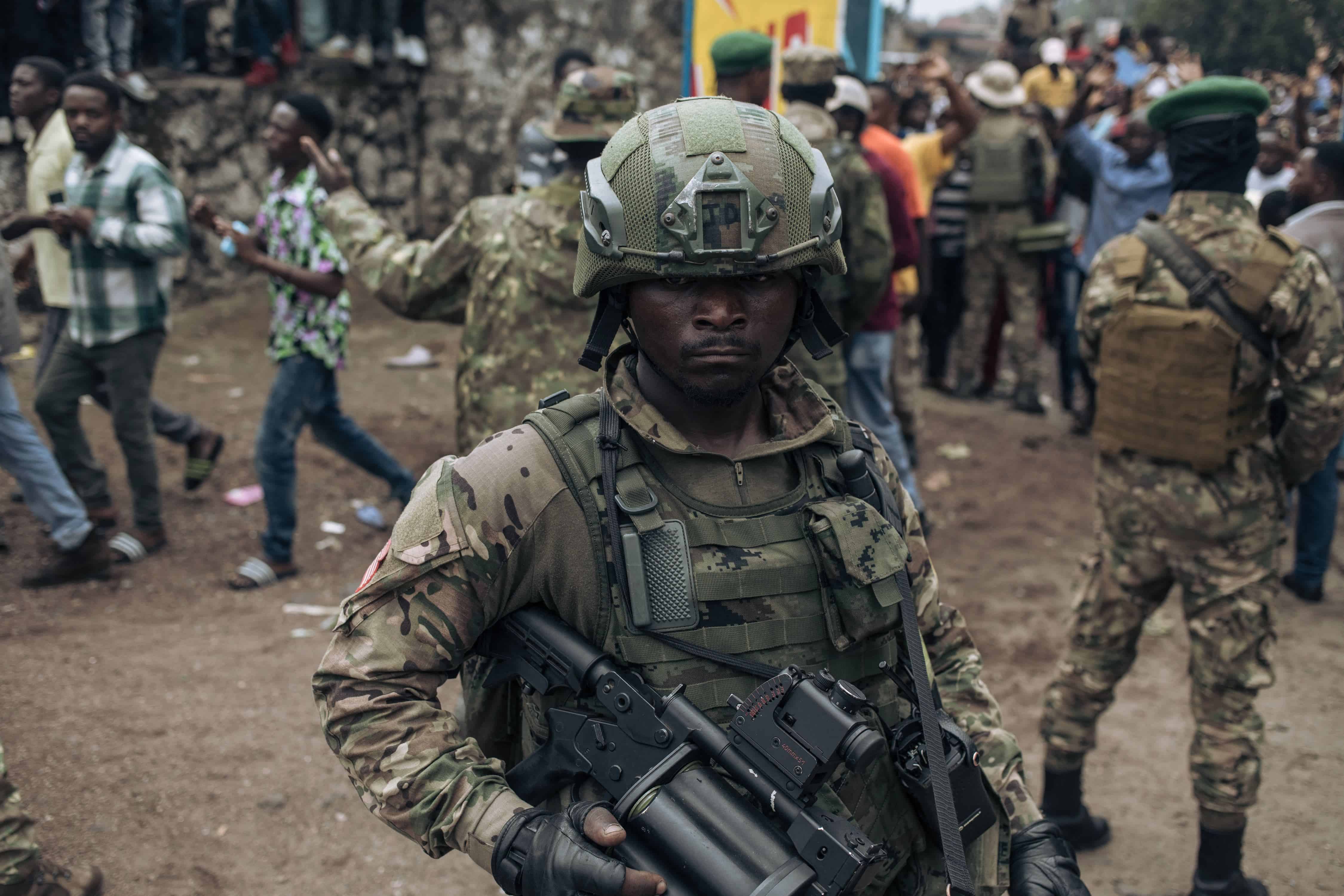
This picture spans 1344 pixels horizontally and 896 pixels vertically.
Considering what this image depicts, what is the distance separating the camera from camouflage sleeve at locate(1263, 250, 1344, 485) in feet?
11.1

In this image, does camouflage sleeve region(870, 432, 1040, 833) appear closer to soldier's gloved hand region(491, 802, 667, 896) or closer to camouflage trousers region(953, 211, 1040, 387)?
soldier's gloved hand region(491, 802, 667, 896)

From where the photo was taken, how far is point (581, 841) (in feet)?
5.26

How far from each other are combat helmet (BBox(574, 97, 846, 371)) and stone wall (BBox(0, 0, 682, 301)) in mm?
8252

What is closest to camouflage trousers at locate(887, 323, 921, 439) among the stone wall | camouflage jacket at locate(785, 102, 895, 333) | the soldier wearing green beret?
camouflage jacket at locate(785, 102, 895, 333)

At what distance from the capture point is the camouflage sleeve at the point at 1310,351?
11.1 ft

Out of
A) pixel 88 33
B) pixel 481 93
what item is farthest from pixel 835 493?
pixel 481 93

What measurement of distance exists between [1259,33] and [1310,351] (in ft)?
14.3

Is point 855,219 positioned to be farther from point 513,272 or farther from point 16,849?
point 16,849

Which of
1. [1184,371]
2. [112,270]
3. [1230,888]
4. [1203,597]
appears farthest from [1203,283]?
[112,270]

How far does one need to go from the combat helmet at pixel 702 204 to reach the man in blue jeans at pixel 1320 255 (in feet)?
13.9

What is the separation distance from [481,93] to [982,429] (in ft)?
18.5

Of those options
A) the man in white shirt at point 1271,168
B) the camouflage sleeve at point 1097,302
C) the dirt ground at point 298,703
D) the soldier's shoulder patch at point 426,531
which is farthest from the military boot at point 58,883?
the man in white shirt at point 1271,168

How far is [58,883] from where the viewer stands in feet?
10.2

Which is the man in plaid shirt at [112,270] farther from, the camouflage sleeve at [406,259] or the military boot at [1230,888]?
the military boot at [1230,888]
